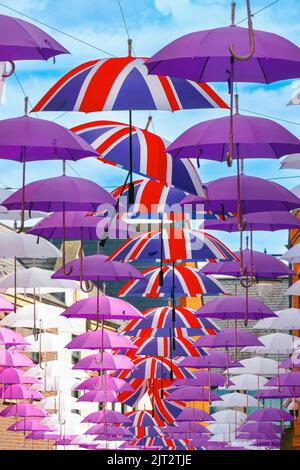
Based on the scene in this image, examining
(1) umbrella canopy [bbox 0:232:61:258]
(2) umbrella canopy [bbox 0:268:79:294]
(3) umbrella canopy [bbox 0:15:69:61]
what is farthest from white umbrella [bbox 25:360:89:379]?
(3) umbrella canopy [bbox 0:15:69:61]

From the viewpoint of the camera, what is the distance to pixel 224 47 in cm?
1055

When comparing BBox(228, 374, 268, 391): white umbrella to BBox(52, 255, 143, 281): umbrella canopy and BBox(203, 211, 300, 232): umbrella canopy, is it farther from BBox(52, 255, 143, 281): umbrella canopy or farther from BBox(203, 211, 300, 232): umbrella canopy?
BBox(203, 211, 300, 232): umbrella canopy

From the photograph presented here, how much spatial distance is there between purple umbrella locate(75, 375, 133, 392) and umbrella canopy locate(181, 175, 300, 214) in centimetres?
1331

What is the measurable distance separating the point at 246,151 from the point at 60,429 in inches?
835

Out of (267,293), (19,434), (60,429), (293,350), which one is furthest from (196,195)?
(267,293)

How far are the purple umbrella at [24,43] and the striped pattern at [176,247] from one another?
7.83 meters

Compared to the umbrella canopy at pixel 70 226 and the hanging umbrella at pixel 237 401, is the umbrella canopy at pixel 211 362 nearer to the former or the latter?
the hanging umbrella at pixel 237 401

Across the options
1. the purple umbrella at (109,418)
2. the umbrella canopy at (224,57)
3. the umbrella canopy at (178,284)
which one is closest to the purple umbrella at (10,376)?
the purple umbrella at (109,418)

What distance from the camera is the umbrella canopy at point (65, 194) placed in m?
14.0

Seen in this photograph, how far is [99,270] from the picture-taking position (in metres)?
18.0

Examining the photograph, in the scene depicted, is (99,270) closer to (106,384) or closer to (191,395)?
(106,384)

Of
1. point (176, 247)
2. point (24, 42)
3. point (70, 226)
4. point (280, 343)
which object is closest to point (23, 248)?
point (176, 247)

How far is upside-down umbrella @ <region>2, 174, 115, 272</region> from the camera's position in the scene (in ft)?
45.9
